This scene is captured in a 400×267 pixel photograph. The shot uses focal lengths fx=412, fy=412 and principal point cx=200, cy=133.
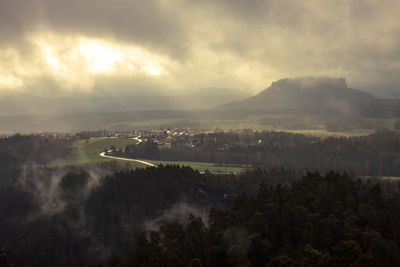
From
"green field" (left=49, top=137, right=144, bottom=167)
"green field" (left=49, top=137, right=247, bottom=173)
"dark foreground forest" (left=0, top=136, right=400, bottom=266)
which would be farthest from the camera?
"green field" (left=49, top=137, right=144, bottom=167)

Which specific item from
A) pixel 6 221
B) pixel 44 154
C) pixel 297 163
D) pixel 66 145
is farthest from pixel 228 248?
pixel 66 145

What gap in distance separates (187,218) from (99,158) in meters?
49.2

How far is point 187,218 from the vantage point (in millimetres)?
60812

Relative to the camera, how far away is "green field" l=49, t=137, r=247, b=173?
3782 inches

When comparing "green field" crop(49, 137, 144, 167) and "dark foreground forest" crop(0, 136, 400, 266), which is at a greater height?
"green field" crop(49, 137, 144, 167)

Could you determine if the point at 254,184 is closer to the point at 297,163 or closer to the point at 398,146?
the point at 297,163

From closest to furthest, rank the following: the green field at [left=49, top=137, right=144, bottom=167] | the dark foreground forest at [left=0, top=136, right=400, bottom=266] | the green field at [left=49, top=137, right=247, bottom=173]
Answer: the dark foreground forest at [left=0, top=136, right=400, bottom=266], the green field at [left=49, top=137, right=247, bottom=173], the green field at [left=49, top=137, right=144, bottom=167]

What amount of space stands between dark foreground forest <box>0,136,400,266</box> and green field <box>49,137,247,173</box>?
6.28m

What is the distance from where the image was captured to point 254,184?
72.1 m

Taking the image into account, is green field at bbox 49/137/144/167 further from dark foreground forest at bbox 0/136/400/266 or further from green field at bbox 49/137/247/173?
dark foreground forest at bbox 0/136/400/266

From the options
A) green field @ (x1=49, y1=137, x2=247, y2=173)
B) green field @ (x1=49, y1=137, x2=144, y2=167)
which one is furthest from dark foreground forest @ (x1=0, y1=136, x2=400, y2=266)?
green field @ (x1=49, y1=137, x2=247, y2=173)

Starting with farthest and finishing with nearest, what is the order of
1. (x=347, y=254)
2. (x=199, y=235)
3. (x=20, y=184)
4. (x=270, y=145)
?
(x=270, y=145), (x=20, y=184), (x=199, y=235), (x=347, y=254)

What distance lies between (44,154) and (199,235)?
7501cm

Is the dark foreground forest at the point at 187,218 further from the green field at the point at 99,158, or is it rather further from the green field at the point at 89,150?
the green field at the point at 99,158
